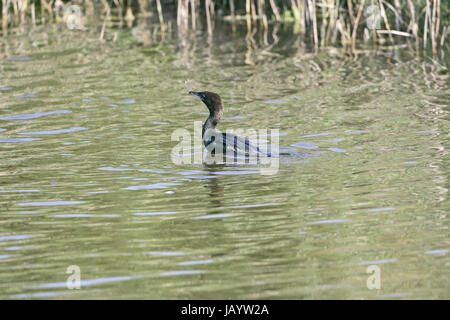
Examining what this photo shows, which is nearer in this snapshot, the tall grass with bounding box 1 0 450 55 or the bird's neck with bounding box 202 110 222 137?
the bird's neck with bounding box 202 110 222 137

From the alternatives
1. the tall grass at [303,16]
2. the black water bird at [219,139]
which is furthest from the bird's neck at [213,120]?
the tall grass at [303,16]

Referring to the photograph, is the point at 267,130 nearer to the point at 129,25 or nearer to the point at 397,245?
the point at 397,245

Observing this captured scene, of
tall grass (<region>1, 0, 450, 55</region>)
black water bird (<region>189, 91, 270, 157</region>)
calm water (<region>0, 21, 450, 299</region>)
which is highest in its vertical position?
tall grass (<region>1, 0, 450, 55</region>)

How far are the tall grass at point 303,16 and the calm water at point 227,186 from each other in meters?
1.12

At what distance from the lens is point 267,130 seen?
11133mm

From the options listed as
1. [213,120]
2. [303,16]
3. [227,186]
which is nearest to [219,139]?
[213,120]

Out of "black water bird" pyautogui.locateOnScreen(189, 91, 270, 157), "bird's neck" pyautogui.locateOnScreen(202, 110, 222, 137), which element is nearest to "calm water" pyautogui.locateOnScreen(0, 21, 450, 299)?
"black water bird" pyautogui.locateOnScreen(189, 91, 270, 157)

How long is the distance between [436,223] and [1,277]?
3.75 metres

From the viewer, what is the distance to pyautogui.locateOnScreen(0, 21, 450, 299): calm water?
6062 millimetres

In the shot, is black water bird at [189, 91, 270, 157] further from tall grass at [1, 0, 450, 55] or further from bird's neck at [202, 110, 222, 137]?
tall grass at [1, 0, 450, 55]

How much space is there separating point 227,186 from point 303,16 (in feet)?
32.5

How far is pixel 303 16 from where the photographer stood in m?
17.6

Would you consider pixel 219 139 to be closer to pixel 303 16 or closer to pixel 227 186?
pixel 227 186

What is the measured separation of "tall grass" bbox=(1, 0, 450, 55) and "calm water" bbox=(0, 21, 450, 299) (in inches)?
43.9
